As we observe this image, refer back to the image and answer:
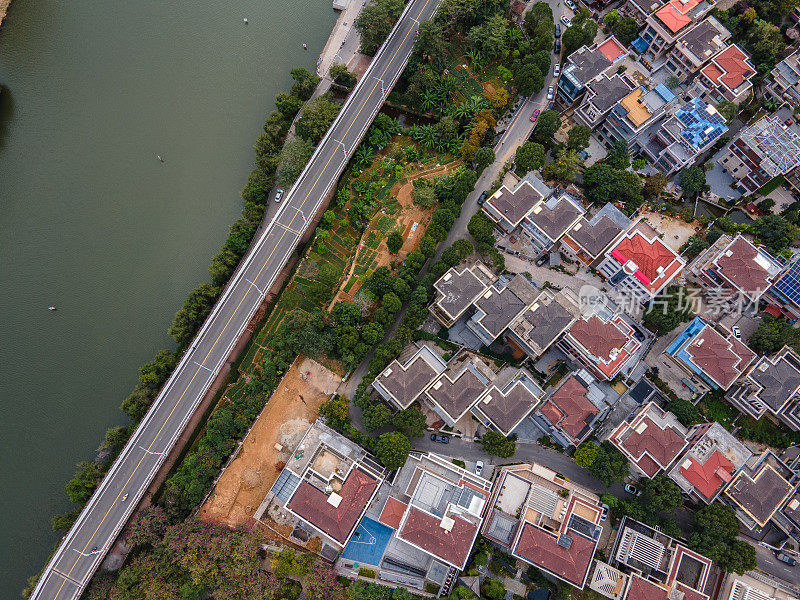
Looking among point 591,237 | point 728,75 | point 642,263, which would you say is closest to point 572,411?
point 642,263

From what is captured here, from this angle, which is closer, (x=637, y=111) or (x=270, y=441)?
(x=270, y=441)

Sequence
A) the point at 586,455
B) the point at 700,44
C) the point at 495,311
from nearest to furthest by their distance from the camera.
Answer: the point at 586,455 < the point at 495,311 < the point at 700,44

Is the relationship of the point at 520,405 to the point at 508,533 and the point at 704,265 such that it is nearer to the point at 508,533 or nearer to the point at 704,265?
the point at 508,533

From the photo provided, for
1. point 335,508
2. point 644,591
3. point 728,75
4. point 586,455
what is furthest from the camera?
point 728,75

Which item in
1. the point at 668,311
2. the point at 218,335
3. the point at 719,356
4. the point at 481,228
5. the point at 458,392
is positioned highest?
the point at 668,311

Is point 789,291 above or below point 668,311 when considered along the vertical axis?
above

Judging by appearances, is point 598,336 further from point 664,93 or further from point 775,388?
point 664,93

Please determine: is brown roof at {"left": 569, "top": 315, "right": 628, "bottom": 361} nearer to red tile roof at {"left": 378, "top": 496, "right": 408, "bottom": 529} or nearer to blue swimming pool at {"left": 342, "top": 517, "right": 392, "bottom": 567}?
red tile roof at {"left": 378, "top": 496, "right": 408, "bottom": 529}

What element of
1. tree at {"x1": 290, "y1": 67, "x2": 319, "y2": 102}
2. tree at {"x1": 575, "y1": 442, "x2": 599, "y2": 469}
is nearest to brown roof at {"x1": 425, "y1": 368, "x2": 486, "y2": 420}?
tree at {"x1": 575, "y1": 442, "x2": 599, "y2": 469}
